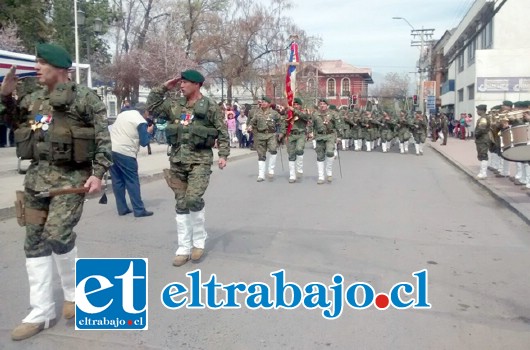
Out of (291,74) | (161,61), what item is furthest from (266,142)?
(161,61)

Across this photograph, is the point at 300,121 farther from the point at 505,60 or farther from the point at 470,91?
the point at 470,91

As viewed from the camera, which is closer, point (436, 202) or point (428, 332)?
point (428, 332)

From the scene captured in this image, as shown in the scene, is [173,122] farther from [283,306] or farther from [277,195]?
[277,195]

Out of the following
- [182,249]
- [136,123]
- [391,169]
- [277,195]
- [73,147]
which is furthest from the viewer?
[391,169]

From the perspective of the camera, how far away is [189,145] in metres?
5.82

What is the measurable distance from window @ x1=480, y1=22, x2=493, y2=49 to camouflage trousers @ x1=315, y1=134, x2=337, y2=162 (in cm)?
2607

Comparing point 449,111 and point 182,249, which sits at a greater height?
point 449,111

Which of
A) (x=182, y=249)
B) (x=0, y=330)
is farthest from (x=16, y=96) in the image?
(x=182, y=249)

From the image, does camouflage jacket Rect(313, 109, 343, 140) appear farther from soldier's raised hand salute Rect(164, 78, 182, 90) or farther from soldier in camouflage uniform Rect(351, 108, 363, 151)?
soldier in camouflage uniform Rect(351, 108, 363, 151)

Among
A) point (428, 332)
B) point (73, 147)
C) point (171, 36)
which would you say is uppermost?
point (171, 36)

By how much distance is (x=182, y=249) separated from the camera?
19.3ft

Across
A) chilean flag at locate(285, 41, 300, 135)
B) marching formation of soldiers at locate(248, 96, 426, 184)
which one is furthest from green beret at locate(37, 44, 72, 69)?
marching formation of soldiers at locate(248, 96, 426, 184)

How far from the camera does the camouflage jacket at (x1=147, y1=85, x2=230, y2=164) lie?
5.83m

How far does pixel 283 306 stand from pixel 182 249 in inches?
63.5
